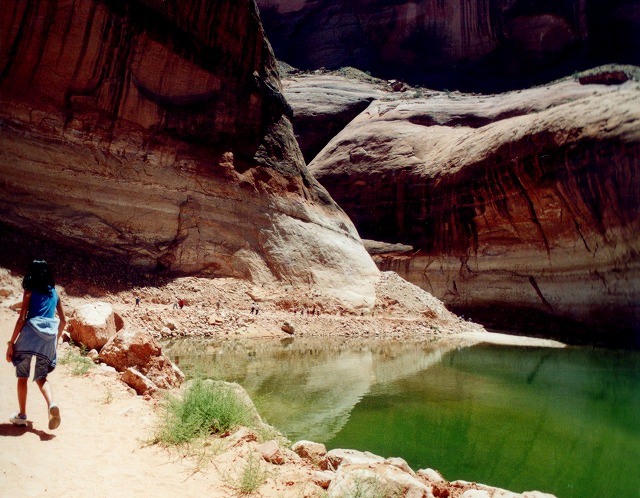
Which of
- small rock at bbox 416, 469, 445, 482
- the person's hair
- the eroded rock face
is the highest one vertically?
the eroded rock face

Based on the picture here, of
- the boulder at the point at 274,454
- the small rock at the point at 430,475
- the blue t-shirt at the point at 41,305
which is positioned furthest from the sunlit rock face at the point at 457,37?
the blue t-shirt at the point at 41,305

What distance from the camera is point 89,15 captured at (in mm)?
14867

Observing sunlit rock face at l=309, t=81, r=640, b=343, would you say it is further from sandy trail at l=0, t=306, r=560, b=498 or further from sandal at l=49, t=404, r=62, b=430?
sandal at l=49, t=404, r=62, b=430

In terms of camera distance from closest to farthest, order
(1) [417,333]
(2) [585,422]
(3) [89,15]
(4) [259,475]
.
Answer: (4) [259,475]
(2) [585,422]
(3) [89,15]
(1) [417,333]

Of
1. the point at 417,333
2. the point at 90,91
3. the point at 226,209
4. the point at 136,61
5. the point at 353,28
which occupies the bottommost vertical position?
the point at 417,333

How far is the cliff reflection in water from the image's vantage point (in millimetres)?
7121

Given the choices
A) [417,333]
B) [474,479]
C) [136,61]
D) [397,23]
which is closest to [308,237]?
[417,333]

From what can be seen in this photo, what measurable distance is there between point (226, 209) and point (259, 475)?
14.8 meters

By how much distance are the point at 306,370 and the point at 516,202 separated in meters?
17.5

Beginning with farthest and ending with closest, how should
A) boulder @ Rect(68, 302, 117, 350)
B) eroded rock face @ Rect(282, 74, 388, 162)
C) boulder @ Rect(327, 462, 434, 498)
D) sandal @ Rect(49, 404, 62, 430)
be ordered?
1. eroded rock face @ Rect(282, 74, 388, 162)
2. boulder @ Rect(68, 302, 117, 350)
3. sandal @ Rect(49, 404, 62, 430)
4. boulder @ Rect(327, 462, 434, 498)

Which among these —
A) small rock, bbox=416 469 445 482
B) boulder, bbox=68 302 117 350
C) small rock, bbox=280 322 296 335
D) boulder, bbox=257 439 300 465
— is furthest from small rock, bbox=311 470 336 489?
small rock, bbox=280 322 296 335

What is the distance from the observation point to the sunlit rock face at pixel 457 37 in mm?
38500

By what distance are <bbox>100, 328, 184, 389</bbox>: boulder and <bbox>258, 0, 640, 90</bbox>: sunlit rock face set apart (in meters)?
41.8

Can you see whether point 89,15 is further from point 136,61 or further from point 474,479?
point 474,479
